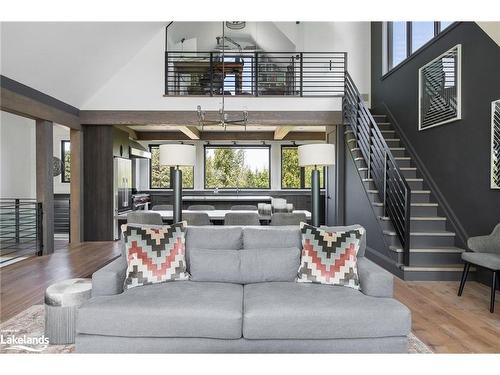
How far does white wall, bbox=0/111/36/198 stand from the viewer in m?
7.18

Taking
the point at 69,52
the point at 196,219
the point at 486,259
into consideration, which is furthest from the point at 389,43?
the point at 69,52

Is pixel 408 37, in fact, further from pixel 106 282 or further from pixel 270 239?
pixel 106 282

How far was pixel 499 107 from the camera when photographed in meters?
3.78

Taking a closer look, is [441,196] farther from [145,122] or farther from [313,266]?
[145,122]

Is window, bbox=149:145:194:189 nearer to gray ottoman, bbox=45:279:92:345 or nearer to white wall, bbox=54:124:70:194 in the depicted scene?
Result: white wall, bbox=54:124:70:194

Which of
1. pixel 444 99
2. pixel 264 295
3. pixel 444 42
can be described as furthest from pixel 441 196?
pixel 264 295

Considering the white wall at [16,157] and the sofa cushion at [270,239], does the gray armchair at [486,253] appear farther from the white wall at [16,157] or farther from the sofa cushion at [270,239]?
the white wall at [16,157]

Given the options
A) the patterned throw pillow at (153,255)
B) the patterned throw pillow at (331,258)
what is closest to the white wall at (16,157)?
the patterned throw pillow at (153,255)

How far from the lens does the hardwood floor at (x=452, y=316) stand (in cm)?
254

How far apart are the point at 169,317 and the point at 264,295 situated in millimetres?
627

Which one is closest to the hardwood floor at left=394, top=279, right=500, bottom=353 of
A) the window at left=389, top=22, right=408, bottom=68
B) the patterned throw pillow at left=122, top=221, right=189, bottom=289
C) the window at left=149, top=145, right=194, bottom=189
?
the patterned throw pillow at left=122, top=221, right=189, bottom=289

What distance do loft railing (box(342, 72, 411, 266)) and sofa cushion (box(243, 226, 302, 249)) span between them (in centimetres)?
204

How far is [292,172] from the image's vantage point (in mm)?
10211
